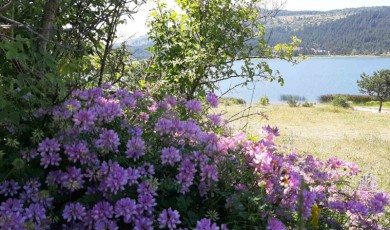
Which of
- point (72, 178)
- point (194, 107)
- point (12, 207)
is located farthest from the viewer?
point (194, 107)

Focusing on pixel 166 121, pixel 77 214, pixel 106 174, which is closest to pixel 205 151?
pixel 166 121

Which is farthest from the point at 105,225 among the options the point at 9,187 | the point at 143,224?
the point at 9,187

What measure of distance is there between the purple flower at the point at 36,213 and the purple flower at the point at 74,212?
0.08 m

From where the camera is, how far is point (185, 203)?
1.88 meters

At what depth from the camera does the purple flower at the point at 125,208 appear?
1.75m

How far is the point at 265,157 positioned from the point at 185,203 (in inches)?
21.1

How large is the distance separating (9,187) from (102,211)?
0.49 metres

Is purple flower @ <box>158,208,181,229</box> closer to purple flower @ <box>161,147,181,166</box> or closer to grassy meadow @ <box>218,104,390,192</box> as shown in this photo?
purple flower @ <box>161,147,181,166</box>

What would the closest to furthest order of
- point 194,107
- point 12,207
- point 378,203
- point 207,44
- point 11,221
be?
point 11,221 → point 12,207 → point 378,203 → point 194,107 → point 207,44

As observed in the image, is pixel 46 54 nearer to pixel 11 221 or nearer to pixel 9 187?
pixel 9 187

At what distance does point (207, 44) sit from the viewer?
4.78 meters

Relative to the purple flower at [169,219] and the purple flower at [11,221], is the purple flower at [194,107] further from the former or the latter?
the purple flower at [11,221]

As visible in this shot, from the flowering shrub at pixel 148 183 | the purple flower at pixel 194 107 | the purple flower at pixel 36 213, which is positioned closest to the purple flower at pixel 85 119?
the flowering shrub at pixel 148 183

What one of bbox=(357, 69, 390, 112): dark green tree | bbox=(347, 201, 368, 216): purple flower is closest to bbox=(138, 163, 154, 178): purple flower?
bbox=(347, 201, 368, 216): purple flower
